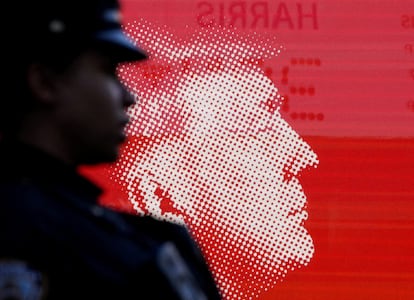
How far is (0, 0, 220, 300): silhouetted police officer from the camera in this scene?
791 millimetres

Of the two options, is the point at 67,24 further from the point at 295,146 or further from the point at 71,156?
the point at 295,146

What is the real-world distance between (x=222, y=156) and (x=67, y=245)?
1.40 metres

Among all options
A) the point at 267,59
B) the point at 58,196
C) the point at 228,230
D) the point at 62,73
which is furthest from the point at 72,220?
the point at 267,59

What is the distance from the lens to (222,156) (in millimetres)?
2178

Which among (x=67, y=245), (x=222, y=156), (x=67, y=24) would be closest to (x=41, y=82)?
(x=67, y=24)

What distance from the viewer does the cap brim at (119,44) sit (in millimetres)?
892

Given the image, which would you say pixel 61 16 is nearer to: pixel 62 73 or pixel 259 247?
pixel 62 73

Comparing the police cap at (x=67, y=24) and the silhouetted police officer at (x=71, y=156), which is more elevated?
the police cap at (x=67, y=24)

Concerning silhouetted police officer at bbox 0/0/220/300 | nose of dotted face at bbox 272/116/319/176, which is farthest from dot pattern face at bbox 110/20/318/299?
silhouetted police officer at bbox 0/0/220/300

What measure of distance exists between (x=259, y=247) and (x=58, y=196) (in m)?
1.37

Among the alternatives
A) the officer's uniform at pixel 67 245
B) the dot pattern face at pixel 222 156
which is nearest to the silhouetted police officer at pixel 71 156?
the officer's uniform at pixel 67 245

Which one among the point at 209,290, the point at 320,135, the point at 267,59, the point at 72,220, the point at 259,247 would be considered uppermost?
the point at 72,220

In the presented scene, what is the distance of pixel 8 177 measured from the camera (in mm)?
835

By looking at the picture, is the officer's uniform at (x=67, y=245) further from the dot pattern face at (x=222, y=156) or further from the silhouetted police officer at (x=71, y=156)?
the dot pattern face at (x=222, y=156)
